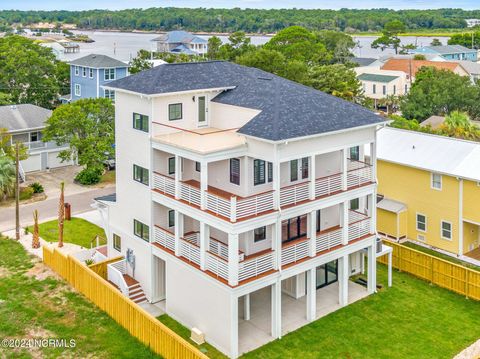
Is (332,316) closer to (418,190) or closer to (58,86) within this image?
Result: (418,190)

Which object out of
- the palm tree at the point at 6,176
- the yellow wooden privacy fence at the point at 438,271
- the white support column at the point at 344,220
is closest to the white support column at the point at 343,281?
the white support column at the point at 344,220

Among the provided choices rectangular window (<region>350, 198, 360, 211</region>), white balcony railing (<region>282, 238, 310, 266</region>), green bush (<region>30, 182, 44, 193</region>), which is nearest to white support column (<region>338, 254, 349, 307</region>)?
white balcony railing (<region>282, 238, 310, 266</region>)

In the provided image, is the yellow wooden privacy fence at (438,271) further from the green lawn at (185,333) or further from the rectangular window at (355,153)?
the green lawn at (185,333)

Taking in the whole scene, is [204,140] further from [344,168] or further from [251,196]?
[344,168]

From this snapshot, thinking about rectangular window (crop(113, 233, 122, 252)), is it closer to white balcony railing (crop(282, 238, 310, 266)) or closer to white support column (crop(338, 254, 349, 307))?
white balcony railing (crop(282, 238, 310, 266))

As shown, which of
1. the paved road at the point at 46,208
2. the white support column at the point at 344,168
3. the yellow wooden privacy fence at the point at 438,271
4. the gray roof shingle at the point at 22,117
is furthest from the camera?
the gray roof shingle at the point at 22,117

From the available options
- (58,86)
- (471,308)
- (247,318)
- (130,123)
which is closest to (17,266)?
(130,123)
